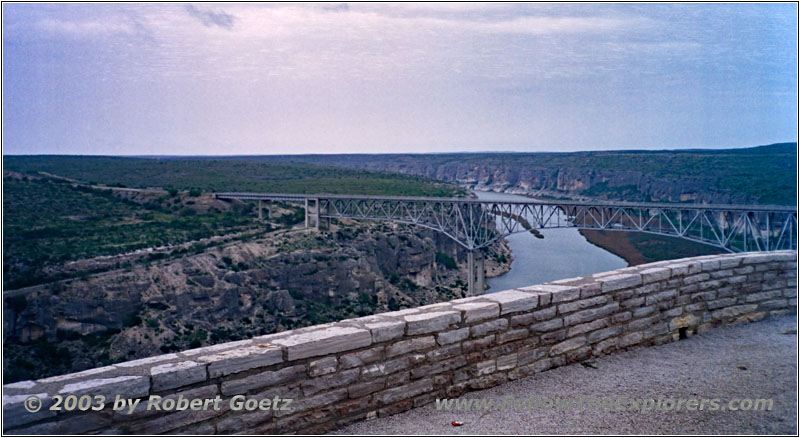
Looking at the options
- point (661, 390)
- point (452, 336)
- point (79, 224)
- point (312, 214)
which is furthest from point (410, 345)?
point (312, 214)

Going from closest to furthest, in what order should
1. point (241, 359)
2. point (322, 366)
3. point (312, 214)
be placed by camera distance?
1. point (241, 359)
2. point (322, 366)
3. point (312, 214)

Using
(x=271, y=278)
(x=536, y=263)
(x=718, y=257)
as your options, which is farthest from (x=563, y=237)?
(x=718, y=257)

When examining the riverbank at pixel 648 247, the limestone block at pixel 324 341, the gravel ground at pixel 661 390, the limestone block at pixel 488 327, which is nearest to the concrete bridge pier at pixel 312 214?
the riverbank at pixel 648 247

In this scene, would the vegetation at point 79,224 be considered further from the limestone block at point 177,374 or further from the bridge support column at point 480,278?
the limestone block at point 177,374

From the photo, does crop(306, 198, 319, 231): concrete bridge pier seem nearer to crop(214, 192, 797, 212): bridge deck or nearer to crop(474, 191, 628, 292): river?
crop(214, 192, 797, 212): bridge deck

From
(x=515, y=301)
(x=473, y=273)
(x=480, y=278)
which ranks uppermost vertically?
(x=515, y=301)

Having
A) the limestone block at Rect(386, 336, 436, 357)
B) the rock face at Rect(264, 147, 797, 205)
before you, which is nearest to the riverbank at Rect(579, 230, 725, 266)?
the rock face at Rect(264, 147, 797, 205)

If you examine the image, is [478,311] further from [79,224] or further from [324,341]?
[79,224]
